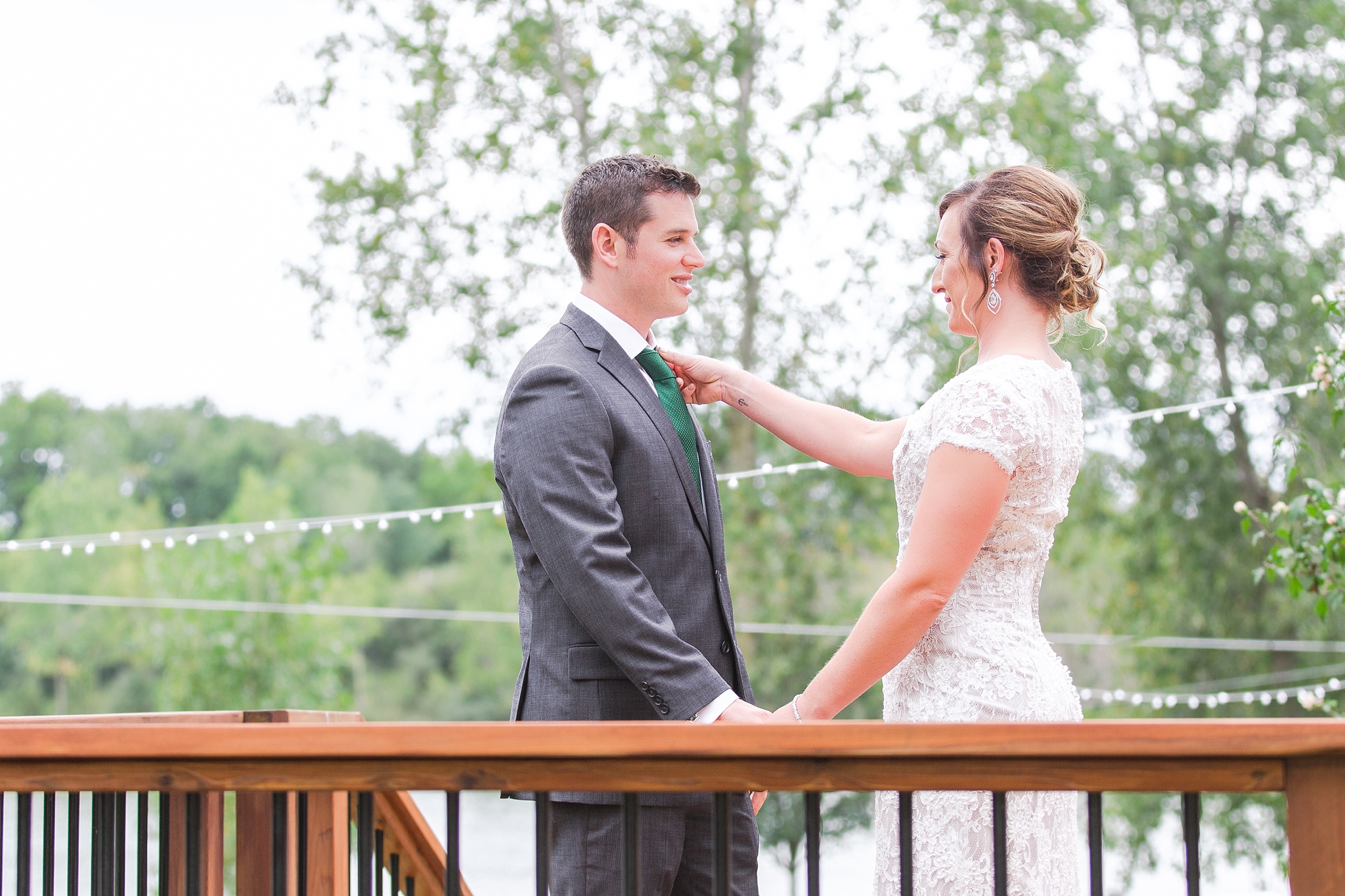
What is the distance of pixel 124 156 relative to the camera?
27.7m

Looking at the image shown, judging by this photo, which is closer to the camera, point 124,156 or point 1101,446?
point 1101,446

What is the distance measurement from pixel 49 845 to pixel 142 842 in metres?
0.14

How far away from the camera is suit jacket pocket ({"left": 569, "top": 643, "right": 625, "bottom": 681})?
1.91 metres

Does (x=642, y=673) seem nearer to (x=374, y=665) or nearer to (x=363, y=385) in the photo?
(x=363, y=385)

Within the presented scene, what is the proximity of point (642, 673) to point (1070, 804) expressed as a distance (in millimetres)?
730

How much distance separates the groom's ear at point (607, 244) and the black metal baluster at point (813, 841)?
1113 mm

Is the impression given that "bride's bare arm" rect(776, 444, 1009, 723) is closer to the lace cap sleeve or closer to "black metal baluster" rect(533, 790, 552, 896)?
the lace cap sleeve

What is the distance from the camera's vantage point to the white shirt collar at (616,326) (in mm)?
2131

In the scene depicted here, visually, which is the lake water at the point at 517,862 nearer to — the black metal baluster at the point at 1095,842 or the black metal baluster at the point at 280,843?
the black metal baluster at the point at 280,843

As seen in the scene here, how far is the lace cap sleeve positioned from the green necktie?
0.49 m

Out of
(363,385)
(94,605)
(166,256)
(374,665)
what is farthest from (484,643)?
(363,385)

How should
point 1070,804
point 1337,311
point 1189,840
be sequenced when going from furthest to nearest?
point 1337,311 < point 1070,804 < point 1189,840

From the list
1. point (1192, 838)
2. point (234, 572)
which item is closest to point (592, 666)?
point (1192, 838)

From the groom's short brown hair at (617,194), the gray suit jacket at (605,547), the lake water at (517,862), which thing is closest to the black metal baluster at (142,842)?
the gray suit jacket at (605,547)
